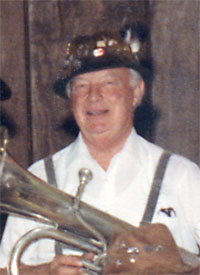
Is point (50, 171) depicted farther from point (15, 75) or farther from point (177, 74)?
point (177, 74)

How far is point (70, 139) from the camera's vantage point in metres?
1.69

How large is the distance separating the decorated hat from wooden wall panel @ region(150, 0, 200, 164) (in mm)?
117

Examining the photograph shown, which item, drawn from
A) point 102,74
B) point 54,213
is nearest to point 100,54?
point 102,74

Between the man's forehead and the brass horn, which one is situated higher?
the man's forehead

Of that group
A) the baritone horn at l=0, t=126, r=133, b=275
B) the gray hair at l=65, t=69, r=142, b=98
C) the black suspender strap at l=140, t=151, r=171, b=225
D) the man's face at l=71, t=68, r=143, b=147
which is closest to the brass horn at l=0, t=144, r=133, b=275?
the baritone horn at l=0, t=126, r=133, b=275

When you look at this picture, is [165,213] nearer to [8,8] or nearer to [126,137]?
[126,137]

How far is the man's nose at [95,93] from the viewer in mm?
1490

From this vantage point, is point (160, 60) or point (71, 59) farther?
point (160, 60)

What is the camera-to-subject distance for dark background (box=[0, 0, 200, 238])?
1.62 m

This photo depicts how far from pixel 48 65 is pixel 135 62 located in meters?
0.25

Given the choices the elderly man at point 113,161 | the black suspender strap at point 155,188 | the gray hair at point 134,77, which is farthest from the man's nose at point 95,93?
the black suspender strap at point 155,188

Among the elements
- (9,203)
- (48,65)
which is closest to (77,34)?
(48,65)

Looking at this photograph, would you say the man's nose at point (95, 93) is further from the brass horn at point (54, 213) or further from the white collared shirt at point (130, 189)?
the brass horn at point (54, 213)

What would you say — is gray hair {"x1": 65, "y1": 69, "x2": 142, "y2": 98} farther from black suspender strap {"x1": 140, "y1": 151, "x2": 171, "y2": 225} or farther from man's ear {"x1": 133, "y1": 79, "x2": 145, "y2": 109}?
black suspender strap {"x1": 140, "y1": 151, "x2": 171, "y2": 225}
